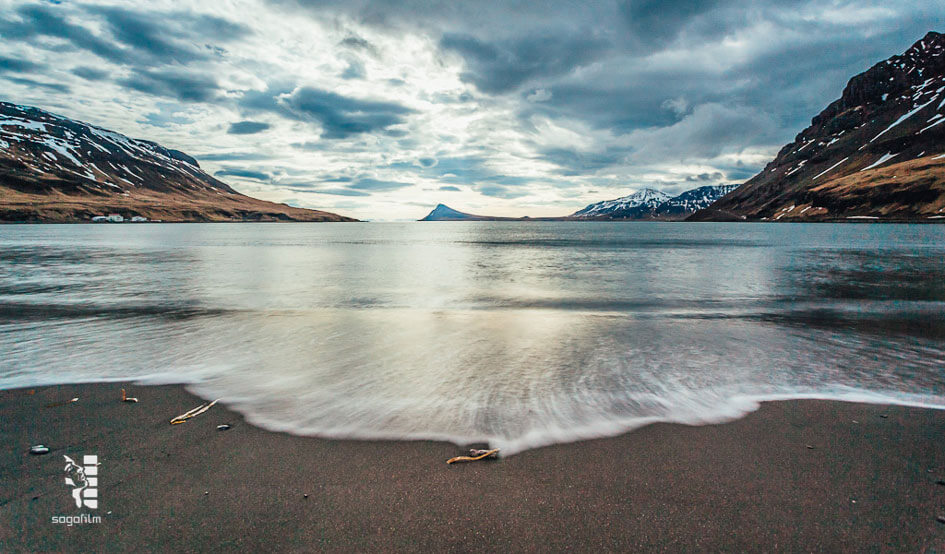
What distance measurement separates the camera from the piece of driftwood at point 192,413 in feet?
19.7

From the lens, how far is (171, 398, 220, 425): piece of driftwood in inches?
236

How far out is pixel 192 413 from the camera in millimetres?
6293

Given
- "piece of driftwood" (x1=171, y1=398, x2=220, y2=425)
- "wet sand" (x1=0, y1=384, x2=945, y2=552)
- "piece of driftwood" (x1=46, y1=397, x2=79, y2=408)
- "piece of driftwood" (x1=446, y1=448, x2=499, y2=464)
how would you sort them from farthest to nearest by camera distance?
"piece of driftwood" (x1=46, y1=397, x2=79, y2=408), "piece of driftwood" (x1=171, y1=398, x2=220, y2=425), "piece of driftwood" (x1=446, y1=448, x2=499, y2=464), "wet sand" (x1=0, y1=384, x2=945, y2=552)

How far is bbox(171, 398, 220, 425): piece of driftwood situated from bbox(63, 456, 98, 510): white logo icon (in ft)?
3.49

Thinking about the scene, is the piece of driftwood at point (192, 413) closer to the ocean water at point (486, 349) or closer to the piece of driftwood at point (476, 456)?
the ocean water at point (486, 349)

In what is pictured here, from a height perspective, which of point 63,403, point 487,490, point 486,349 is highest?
point 487,490

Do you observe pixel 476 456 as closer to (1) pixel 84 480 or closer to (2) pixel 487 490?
(2) pixel 487 490

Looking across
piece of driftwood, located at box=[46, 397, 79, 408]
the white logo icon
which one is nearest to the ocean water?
Result: piece of driftwood, located at box=[46, 397, 79, 408]

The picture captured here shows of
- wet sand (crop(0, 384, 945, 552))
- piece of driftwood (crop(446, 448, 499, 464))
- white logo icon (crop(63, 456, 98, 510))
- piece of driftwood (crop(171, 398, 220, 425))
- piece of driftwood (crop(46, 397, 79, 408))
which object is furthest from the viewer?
piece of driftwood (crop(46, 397, 79, 408))

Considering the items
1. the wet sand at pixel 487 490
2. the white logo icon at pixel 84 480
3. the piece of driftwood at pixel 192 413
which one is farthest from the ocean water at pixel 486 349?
the white logo icon at pixel 84 480

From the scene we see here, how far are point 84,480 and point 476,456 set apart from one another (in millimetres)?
4353

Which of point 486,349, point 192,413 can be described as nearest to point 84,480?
point 192,413

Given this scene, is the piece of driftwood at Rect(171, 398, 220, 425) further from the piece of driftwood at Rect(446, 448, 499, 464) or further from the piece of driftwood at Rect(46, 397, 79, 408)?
the piece of driftwood at Rect(446, 448, 499, 464)

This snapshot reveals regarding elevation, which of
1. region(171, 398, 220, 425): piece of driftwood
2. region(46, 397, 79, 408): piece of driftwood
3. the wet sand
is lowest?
region(46, 397, 79, 408): piece of driftwood
